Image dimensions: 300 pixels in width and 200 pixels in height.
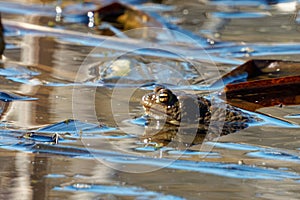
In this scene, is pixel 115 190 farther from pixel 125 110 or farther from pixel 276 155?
pixel 125 110

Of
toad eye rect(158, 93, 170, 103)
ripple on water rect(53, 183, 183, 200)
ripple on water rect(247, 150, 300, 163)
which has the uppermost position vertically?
toad eye rect(158, 93, 170, 103)

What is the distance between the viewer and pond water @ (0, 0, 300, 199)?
3123 mm

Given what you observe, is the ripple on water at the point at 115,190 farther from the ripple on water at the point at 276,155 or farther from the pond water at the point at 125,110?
the ripple on water at the point at 276,155

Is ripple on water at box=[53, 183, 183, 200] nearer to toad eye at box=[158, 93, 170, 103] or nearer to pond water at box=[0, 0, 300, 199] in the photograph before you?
pond water at box=[0, 0, 300, 199]

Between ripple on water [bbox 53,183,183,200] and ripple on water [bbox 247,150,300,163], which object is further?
ripple on water [bbox 247,150,300,163]

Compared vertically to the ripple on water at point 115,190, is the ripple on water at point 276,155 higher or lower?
higher

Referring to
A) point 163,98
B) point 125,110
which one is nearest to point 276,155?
point 163,98

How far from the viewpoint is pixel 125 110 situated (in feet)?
14.5

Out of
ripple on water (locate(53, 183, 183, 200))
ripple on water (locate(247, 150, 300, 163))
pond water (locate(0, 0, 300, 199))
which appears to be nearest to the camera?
ripple on water (locate(53, 183, 183, 200))

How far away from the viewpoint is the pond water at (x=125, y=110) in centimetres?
312

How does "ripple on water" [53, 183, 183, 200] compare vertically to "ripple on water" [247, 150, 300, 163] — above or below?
below

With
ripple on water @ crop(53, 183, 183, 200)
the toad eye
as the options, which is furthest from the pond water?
the toad eye

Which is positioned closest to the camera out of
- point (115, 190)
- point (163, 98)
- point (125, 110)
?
point (115, 190)

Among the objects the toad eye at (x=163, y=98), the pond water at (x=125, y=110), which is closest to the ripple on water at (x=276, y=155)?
the pond water at (x=125, y=110)
